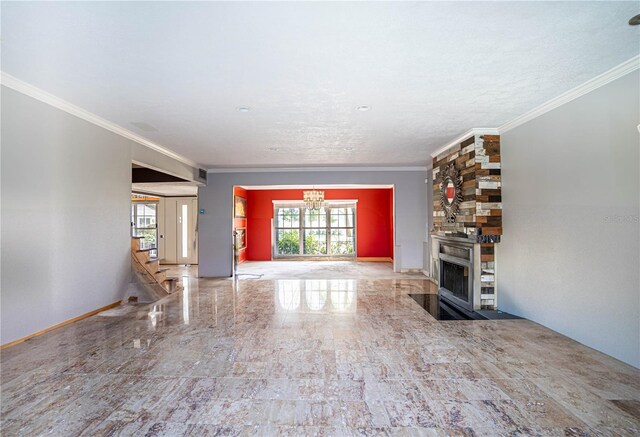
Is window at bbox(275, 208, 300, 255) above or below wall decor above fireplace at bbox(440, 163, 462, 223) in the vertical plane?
below

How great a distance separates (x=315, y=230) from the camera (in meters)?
11.8

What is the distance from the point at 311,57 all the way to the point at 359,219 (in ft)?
29.3

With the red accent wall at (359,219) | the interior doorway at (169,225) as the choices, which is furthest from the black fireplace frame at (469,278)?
the interior doorway at (169,225)

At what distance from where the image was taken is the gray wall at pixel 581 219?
2.79 meters

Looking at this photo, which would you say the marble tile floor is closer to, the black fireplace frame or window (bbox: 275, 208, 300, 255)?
the black fireplace frame

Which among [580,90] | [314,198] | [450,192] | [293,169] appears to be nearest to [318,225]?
[314,198]

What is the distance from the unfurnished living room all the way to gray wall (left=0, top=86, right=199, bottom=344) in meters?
0.02

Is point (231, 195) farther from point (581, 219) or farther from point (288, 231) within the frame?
point (581, 219)

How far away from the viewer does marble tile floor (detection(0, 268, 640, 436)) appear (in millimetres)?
1974

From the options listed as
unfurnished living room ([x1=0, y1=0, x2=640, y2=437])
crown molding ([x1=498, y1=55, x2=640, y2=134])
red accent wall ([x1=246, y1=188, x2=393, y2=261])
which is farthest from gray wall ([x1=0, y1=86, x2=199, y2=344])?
red accent wall ([x1=246, y1=188, x2=393, y2=261])

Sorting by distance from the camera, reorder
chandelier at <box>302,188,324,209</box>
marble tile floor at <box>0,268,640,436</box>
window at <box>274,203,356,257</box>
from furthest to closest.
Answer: window at <box>274,203,356,257</box> < chandelier at <box>302,188,324,209</box> < marble tile floor at <box>0,268,640,436</box>

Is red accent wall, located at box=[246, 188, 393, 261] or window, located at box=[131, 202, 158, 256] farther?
red accent wall, located at box=[246, 188, 393, 261]

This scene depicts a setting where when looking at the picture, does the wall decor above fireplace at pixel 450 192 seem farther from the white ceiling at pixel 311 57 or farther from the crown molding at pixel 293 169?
the crown molding at pixel 293 169

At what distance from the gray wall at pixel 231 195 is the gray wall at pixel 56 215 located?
3.03 meters
